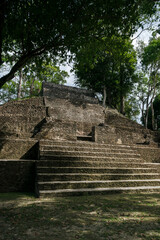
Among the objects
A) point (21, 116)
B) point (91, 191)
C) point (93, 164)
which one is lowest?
point (91, 191)

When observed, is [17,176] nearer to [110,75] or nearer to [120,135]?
[120,135]

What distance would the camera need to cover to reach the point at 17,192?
5023 millimetres

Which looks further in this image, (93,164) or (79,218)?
(93,164)

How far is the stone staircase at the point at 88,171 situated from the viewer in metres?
4.81

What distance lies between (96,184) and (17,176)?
7.89 ft

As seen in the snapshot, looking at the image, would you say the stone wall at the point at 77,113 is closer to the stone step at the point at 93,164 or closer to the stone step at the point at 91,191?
the stone step at the point at 93,164

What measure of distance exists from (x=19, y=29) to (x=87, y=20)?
2.35 meters

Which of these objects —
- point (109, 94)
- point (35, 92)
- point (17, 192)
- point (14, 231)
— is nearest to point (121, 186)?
point (17, 192)

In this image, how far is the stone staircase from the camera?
15.8ft

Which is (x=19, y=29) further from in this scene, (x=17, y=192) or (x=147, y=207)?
(x=147, y=207)

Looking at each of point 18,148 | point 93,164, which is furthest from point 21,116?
point 93,164

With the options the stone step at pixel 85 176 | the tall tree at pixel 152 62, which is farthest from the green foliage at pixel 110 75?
the stone step at pixel 85 176

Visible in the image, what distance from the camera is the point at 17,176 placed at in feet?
17.0

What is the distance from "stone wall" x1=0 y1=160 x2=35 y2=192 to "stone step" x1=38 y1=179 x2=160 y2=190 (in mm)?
865
